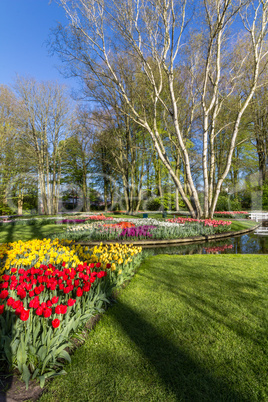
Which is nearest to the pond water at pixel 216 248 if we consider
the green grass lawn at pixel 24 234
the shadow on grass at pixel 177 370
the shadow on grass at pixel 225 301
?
the shadow on grass at pixel 225 301

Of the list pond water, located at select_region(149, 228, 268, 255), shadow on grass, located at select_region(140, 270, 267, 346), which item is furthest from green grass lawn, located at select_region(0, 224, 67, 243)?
shadow on grass, located at select_region(140, 270, 267, 346)

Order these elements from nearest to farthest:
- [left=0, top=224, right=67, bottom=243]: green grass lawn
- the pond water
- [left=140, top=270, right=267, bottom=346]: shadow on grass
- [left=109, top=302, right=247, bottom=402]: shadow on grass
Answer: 1. [left=109, top=302, right=247, bottom=402]: shadow on grass
2. [left=140, top=270, right=267, bottom=346]: shadow on grass
3. the pond water
4. [left=0, top=224, right=67, bottom=243]: green grass lawn

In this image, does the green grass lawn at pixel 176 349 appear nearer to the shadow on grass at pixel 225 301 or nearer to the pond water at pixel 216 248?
the shadow on grass at pixel 225 301

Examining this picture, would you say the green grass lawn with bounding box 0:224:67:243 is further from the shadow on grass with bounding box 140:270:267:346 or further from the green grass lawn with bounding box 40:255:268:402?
the green grass lawn with bounding box 40:255:268:402

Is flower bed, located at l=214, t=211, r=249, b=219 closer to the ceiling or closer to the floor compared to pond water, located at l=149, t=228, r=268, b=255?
closer to the ceiling

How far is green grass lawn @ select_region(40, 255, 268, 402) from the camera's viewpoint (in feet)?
4.99

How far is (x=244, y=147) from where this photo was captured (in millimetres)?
23703

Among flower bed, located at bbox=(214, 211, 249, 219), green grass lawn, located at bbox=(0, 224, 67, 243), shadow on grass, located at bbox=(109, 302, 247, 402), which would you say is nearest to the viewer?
shadow on grass, located at bbox=(109, 302, 247, 402)

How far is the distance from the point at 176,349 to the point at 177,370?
245mm

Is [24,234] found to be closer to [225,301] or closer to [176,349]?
[225,301]

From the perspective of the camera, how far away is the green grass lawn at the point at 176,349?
1.52m

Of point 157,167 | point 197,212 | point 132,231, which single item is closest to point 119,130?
point 157,167

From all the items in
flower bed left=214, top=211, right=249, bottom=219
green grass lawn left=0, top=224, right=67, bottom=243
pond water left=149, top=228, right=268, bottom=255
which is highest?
flower bed left=214, top=211, right=249, bottom=219

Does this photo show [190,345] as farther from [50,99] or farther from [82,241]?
[50,99]
